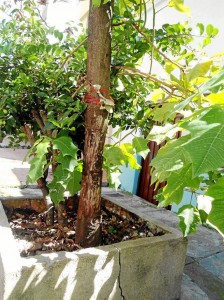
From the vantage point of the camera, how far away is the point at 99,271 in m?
1.39

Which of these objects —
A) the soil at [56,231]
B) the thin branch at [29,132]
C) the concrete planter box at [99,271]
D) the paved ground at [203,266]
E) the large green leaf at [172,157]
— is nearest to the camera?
the large green leaf at [172,157]

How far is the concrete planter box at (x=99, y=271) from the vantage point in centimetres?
120

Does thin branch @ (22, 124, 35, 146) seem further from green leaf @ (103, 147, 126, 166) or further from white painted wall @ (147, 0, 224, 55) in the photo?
white painted wall @ (147, 0, 224, 55)

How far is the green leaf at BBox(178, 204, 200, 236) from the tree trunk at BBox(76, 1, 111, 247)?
23.0 inches

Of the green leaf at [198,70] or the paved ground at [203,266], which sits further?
the paved ground at [203,266]

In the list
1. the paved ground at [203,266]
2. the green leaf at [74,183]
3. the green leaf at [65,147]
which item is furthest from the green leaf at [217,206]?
the paved ground at [203,266]

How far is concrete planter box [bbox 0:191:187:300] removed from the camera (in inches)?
47.1

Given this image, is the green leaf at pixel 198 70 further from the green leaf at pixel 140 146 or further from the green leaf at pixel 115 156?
the green leaf at pixel 115 156

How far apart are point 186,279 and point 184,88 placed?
182cm

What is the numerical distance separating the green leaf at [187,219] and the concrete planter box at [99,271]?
1.49ft

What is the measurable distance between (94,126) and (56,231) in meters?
0.88

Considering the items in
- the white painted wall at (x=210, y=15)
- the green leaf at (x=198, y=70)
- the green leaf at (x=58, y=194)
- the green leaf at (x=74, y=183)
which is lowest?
the green leaf at (x=58, y=194)

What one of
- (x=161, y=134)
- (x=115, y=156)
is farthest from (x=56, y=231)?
(x=161, y=134)

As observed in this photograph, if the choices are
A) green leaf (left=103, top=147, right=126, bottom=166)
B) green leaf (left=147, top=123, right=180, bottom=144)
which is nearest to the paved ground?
green leaf (left=103, top=147, right=126, bottom=166)
